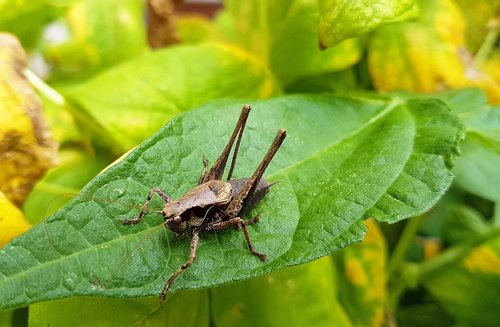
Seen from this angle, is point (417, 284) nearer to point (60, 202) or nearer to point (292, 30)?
point (292, 30)

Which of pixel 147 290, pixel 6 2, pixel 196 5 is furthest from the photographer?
pixel 196 5

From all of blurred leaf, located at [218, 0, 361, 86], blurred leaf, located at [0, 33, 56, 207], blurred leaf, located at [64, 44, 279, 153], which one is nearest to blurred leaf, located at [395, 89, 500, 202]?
blurred leaf, located at [218, 0, 361, 86]

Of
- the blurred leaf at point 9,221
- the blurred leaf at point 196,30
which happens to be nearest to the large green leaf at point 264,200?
the blurred leaf at point 9,221

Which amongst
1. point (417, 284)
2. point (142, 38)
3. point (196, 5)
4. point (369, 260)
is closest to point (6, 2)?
point (142, 38)

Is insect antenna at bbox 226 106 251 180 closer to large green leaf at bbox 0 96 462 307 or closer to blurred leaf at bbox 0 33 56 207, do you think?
large green leaf at bbox 0 96 462 307

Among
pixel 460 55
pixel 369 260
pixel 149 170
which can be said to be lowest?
pixel 369 260

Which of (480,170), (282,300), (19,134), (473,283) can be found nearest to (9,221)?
(19,134)

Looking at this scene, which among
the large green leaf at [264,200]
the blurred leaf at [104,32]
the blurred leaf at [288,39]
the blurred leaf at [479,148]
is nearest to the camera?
the large green leaf at [264,200]

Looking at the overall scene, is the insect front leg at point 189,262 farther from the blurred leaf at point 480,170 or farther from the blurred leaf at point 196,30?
the blurred leaf at point 196,30
